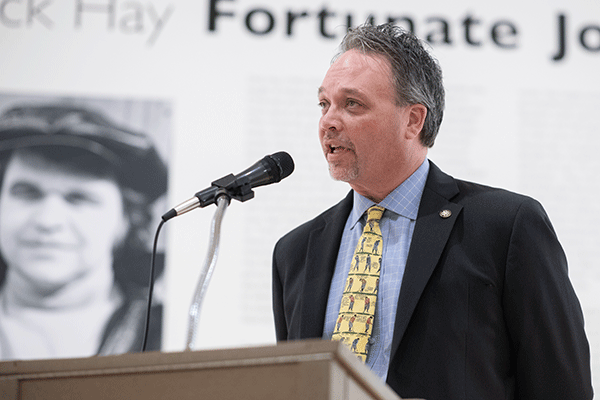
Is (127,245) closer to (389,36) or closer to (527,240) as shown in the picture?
(389,36)

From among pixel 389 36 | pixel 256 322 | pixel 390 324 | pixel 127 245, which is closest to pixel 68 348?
pixel 127 245

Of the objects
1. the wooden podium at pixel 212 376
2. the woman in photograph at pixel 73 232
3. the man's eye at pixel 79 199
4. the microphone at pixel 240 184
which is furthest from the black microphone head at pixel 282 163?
the man's eye at pixel 79 199

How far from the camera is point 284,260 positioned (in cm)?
245

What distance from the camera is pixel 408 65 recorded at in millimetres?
2281

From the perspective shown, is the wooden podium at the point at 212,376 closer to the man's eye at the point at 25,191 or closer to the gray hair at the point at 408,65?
the gray hair at the point at 408,65

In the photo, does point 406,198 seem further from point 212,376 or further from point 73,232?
point 73,232

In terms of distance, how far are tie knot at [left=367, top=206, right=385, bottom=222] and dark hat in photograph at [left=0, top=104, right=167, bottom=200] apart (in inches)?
55.3

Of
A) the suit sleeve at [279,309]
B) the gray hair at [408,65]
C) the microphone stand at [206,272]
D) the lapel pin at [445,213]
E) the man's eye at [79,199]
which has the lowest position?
the suit sleeve at [279,309]

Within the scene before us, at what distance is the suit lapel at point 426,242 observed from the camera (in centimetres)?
195

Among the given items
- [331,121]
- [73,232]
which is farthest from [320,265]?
[73,232]

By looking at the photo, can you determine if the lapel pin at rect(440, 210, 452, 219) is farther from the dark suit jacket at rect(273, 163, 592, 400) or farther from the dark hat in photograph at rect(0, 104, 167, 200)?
the dark hat in photograph at rect(0, 104, 167, 200)

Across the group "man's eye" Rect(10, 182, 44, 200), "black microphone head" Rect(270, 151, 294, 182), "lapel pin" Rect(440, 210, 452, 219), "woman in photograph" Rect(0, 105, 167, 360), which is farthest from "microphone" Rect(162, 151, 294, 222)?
"man's eye" Rect(10, 182, 44, 200)

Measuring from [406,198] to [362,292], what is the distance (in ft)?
1.12

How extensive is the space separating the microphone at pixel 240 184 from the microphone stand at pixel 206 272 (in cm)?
2
